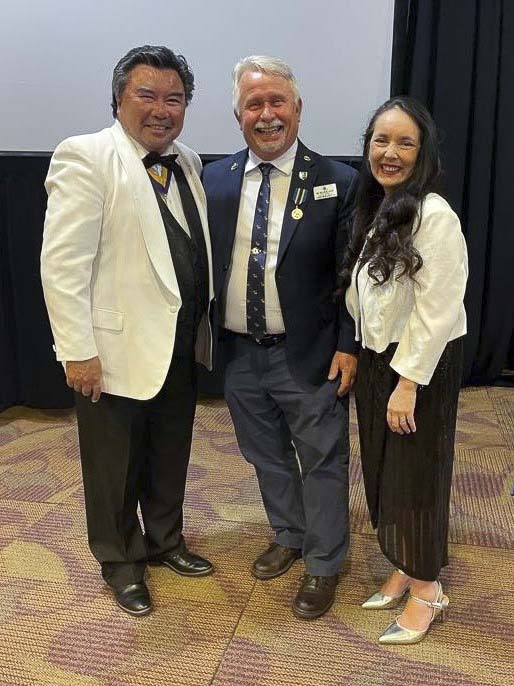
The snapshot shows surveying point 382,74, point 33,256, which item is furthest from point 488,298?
point 33,256

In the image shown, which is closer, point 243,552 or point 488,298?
point 243,552

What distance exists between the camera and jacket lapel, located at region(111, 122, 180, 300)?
1.72m

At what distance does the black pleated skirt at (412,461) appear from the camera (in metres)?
1.67

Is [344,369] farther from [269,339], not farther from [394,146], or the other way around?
[394,146]

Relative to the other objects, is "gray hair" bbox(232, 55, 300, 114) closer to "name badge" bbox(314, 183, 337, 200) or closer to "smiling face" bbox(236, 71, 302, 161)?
"smiling face" bbox(236, 71, 302, 161)

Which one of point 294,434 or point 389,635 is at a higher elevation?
point 294,434

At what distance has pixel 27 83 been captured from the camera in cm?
349

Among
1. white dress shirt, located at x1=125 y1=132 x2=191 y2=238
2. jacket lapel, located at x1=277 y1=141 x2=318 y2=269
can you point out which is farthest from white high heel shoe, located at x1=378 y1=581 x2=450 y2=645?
white dress shirt, located at x1=125 y1=132 x2=191 y2=238

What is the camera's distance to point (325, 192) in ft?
6.10

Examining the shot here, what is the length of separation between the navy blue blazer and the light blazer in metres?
0.24

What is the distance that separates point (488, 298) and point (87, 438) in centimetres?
277

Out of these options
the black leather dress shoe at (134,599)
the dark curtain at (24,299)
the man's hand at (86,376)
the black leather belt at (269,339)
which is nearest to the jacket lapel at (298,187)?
the black leather belt at (269,339)

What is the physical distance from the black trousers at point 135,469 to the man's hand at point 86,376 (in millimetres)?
72

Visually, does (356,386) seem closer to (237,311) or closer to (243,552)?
(237,311)
